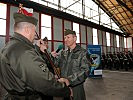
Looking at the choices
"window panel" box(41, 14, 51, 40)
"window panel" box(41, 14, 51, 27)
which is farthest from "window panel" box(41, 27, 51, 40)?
"window panel" box(41, 14, 51, 27)

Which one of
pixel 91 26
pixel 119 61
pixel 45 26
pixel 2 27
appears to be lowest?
pixel 119 61

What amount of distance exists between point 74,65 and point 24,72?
3.25 ft

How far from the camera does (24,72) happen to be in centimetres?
107

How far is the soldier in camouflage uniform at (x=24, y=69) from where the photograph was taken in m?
1.07

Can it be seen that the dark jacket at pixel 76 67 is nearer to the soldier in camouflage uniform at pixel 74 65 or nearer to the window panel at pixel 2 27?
the soldier in camouflage uniform at pixel 74 65

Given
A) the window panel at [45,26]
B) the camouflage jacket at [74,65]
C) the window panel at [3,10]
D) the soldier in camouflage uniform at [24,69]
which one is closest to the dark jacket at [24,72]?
the soldier in camouflage uniform at [24,69]

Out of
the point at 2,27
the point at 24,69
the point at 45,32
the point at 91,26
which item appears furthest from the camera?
the point at 91,26

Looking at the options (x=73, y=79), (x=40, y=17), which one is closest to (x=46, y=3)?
(x=40, y=17)

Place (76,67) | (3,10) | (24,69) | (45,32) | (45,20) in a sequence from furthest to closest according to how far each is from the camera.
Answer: (45,20), (45,32), (3,10), (76,67), (24,69)

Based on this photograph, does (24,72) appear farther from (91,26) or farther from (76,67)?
(91,26)

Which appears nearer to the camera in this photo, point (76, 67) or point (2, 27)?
point (76, 67)

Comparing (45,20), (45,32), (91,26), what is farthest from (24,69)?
(91,26)

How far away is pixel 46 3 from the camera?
1020cm

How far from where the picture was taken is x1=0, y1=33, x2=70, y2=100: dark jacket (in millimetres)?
1065
